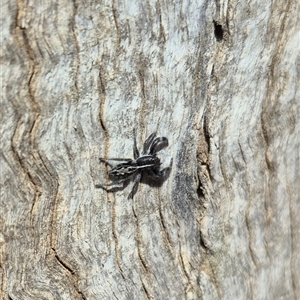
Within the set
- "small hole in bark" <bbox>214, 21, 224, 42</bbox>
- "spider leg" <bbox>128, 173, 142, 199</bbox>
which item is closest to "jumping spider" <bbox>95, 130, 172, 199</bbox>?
"spider leg" <bbox>128, 173, 142, 199</bbox>

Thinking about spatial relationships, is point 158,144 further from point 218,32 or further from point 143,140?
point 218,32

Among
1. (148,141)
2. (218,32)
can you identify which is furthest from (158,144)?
(218,32)

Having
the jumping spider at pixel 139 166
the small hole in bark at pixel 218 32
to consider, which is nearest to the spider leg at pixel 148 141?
the jumping spider at pixel 139 166

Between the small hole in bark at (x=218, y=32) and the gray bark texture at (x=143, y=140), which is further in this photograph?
the small hole in bark at (x=218, y=32)

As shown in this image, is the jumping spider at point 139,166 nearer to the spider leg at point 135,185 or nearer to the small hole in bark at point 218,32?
the spider leg at point 135,185

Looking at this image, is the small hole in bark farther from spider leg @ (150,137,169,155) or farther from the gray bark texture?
spider leg @ (150,137,169,155)

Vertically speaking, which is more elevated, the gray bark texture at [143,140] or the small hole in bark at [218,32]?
the small hole in bark at [218,32]
